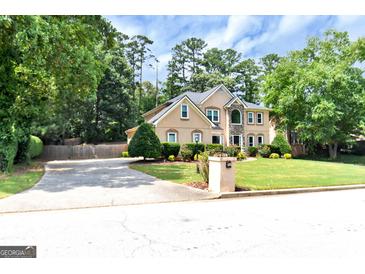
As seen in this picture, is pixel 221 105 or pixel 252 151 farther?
pixel 221 105

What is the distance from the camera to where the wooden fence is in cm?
2536

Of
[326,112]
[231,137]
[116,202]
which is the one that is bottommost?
[116,202]

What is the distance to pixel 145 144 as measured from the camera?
18.6 metres

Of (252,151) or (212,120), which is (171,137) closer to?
(212,120)

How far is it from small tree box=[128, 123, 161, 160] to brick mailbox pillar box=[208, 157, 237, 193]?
10998 millimetres

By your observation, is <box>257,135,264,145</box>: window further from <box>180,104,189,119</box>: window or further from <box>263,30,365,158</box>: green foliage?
<box>180,104,189,119</box>: window

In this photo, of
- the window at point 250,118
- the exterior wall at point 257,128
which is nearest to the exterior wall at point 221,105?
the exterior wall at point 257,128

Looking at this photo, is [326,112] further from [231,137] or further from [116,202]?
[116,202]

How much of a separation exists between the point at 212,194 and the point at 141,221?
309 cm

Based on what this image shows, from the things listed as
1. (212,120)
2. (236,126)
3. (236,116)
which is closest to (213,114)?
(212,120)

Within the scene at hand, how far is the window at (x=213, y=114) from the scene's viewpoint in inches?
1071

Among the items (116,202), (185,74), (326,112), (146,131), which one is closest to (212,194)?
(116,202)

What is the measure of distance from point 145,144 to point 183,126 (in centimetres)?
632

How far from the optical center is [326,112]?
23328 millimetres
